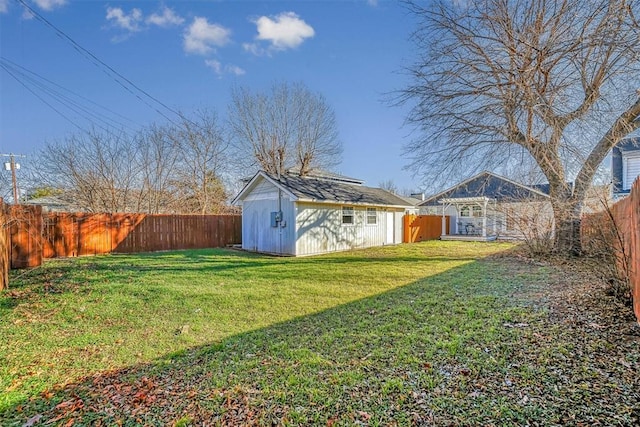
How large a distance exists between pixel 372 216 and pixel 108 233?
1193 cm

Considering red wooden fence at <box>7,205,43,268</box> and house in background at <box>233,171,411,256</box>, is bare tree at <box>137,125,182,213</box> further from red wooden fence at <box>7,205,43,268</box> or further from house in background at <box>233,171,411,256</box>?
red wooden fence at <box>7,205,43,268</box>

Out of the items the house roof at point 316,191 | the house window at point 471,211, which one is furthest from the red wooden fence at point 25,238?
the house window at point 471,211

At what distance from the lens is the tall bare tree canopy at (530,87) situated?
7.00m

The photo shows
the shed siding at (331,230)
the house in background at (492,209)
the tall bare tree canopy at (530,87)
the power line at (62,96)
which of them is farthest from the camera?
the shed siding at (331,230)

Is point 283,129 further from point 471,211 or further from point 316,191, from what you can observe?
point 471,211

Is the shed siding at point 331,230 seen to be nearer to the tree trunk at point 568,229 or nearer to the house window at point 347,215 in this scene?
the house window at point 347,215

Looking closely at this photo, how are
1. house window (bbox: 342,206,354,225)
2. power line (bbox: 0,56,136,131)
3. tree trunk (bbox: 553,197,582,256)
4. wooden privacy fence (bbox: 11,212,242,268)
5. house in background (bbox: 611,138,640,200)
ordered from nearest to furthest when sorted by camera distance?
1. wooden privacy fence (bbox: 11,212,242,268)
2. tree trunk (bbox: 553,197,582,256)
3. power line (bbox: 0,56,136,131)
4. house in background (bbox: 611,138,640,200)
5. house window (bbox: 342,206,354,225)

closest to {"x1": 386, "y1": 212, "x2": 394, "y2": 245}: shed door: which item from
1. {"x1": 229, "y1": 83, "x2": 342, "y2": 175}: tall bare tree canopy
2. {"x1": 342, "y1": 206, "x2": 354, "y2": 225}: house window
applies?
{"x1": 342, "y1": 206, "x2": 354, "y2": 225}: house window

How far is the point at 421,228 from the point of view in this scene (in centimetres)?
2006

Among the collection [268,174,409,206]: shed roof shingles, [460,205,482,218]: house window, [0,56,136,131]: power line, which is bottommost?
[460,205,482,218]: house window

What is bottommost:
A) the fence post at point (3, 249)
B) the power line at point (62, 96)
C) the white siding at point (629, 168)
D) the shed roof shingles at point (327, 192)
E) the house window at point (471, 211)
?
the fence post at point (3, 249)

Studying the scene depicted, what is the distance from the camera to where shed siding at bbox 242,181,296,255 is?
12531 millimetres

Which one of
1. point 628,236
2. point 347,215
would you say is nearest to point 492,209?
point 347,215

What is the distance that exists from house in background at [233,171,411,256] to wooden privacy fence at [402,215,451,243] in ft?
9.09
